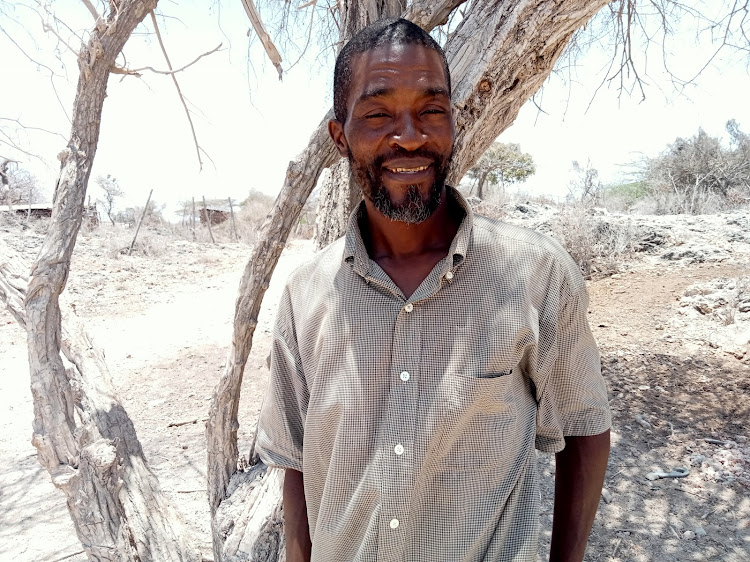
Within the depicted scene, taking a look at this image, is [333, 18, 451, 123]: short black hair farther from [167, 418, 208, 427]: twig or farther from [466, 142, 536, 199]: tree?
[466, 142, 536, 199]: tree

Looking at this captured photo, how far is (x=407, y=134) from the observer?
1.08 meters

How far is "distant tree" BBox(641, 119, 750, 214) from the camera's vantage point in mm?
11098

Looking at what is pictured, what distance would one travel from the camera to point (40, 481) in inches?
155

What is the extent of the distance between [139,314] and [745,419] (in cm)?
808

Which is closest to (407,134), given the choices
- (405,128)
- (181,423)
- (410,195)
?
(405,128)

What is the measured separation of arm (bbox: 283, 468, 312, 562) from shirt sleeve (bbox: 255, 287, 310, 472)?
5 centimetres

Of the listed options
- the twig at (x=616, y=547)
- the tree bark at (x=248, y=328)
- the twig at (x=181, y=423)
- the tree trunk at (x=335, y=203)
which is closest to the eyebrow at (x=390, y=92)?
the tree bark at (x=248, y=328)

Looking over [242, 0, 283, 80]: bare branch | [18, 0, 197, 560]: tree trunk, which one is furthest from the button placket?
[242, 0, 283, 80]: bare branch

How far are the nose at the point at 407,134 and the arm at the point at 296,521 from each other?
2.49 ft

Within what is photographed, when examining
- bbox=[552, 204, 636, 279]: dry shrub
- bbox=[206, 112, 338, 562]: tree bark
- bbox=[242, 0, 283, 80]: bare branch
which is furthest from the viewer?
bbox=[552, 204, 636, 279]: dry shrub

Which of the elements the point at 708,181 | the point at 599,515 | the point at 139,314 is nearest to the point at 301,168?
the point at 599,515

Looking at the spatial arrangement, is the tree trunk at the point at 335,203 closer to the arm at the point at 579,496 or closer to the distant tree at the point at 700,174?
the arm at the point at 579,496

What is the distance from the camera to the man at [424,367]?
0.99 meters

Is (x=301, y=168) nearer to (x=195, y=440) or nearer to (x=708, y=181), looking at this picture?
(x=195, y=440)
